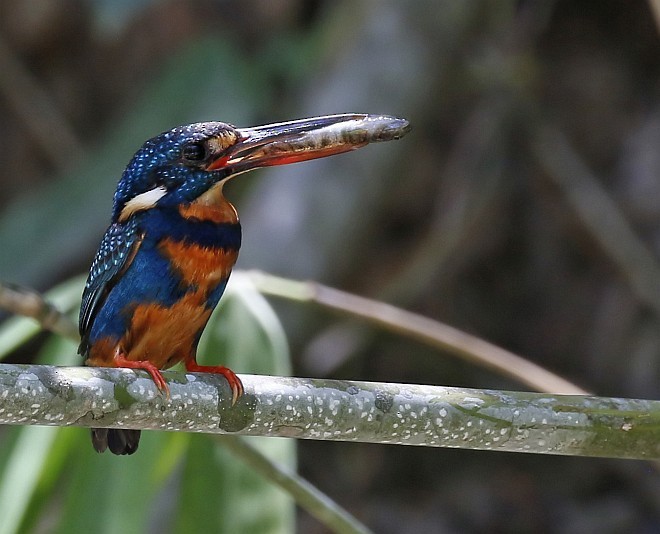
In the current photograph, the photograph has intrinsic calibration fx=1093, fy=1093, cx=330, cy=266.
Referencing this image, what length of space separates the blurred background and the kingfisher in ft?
5.28

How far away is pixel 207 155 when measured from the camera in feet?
6.00

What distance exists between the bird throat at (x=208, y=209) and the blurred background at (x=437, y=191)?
1649mm

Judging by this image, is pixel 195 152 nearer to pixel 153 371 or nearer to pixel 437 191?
pixel 153 371

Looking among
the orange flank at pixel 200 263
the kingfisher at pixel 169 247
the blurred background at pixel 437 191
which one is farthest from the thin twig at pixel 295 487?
the blurred background at pixel 437 191

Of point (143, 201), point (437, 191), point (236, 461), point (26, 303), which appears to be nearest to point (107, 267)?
point (143, 201)

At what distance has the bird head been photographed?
167 centimetres

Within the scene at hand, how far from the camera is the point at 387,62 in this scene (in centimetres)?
383

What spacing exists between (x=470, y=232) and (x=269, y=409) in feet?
10.7

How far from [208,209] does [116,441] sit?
0.41 m

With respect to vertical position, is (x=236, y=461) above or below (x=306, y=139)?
below

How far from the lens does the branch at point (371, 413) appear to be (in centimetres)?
135

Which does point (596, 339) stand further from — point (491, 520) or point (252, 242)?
point (252, 242)

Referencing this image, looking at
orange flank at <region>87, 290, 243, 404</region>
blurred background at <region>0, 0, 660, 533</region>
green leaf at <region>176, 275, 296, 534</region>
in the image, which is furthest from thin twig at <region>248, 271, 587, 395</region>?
blurred background at <region>0, 0, 660, 533</region>

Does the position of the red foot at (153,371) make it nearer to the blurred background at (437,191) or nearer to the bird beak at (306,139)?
the bird beak at (306,139)
